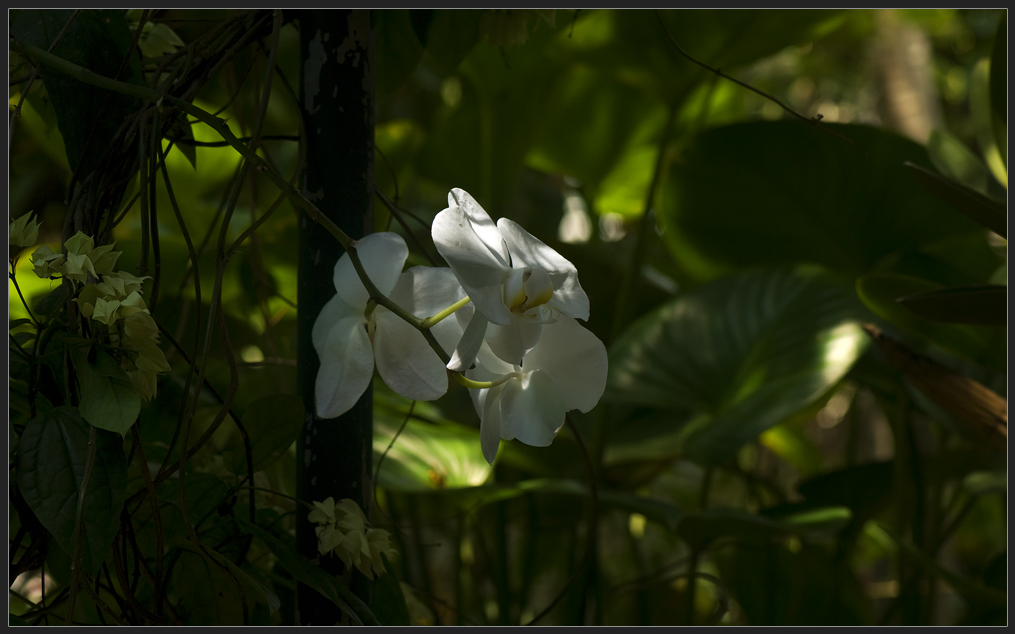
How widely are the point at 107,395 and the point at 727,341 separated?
1.97 feet

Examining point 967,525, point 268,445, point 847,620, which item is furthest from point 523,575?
point 967,525

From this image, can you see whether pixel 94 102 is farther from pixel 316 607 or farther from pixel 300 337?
pixel 316 607

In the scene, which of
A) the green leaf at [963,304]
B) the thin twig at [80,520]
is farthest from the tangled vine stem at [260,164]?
the green leaf at [963,304]

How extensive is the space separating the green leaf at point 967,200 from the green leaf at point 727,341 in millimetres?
195

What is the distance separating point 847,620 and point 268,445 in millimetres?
732

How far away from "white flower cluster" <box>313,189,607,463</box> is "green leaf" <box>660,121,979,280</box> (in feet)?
1.86

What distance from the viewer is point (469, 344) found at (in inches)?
8.3

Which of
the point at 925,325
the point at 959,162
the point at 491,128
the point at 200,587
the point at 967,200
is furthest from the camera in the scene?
the point at 491,128

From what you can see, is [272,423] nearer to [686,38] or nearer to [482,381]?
[482,381]

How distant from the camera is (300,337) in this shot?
0.31 m

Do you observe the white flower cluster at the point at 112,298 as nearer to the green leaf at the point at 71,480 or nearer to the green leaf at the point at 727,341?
the green leaf at the point at 71,480

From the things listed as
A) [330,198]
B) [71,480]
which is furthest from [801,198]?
[71,480]

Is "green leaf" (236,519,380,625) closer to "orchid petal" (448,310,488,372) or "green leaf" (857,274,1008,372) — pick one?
"orchid petal" (448,310,488,372)

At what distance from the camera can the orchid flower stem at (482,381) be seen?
0.23 meters
